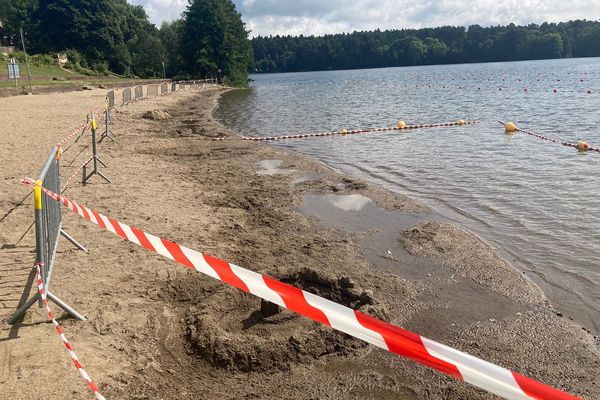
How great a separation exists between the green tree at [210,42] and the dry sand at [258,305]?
230ft

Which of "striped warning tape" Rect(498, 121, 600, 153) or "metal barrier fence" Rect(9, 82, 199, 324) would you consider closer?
"metal barrier fence" Rect(9, 82, 199, 324)

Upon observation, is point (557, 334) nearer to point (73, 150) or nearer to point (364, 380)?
point (364, 380)

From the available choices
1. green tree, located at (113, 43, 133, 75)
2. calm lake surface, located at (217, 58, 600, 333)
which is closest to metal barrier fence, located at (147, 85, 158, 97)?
calm lake surface, located at (217, 58, 600, 333)

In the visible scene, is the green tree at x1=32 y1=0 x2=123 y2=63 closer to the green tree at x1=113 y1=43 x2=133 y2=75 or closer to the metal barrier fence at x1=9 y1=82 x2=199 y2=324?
the green tree at x1=113 y1=43 x2=133 y2=75

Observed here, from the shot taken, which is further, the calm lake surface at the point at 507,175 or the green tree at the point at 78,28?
the green tree at the point at 78,28

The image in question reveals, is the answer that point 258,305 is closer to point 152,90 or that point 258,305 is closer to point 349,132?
point 349,132

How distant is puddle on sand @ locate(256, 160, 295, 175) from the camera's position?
14350 mm

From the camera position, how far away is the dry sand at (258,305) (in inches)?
177

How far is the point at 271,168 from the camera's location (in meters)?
15.1

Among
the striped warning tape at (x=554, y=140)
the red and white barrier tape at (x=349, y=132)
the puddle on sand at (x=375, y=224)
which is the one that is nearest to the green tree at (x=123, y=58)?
the red and white barrier tape at (x=349, y=132)

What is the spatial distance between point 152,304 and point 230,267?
2.19 m

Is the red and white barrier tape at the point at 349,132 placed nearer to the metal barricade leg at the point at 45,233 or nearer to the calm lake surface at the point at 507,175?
the calm lake surface at the point at 507,175

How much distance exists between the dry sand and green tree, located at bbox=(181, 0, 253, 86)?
7023 centimetres

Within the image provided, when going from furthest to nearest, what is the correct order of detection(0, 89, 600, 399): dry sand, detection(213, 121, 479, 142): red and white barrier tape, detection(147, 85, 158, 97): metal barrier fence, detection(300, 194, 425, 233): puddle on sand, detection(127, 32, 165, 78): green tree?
detection(127, 32, 165, 78): green tree → detection(147, 85, 158, 97): metal barrier fence → detection(213, 121, 479, 142): red and white barrier tape → detection(300, 194, 425, 233): puddle on sand → detection(0, 89, 600, 399): dry sand
